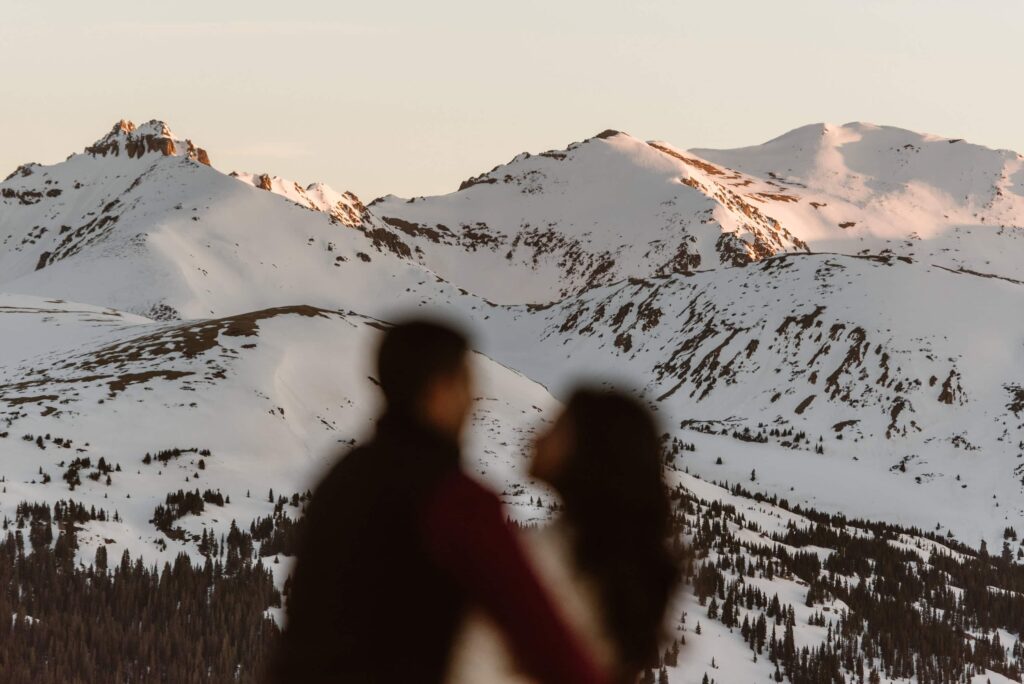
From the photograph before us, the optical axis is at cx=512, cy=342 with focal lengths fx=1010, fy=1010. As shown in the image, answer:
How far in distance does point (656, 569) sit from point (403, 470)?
720 cm

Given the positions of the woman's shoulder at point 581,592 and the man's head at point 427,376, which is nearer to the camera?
the man's head at point 427,376

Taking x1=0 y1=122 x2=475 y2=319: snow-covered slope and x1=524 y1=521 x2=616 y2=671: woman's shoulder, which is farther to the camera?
x1=0 y1=122 x2=475 y2=319: snow-covered slope

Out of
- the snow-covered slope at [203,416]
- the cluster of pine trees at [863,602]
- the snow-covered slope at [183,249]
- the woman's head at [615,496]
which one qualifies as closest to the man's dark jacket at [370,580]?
the woman's head at [615,496]

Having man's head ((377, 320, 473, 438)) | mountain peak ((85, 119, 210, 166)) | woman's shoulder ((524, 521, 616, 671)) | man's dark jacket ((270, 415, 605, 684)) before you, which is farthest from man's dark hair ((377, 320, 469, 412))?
mountain peak ((85, 119, 210, 166))

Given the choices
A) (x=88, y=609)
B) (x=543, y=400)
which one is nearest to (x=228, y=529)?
(x=88, y=609)

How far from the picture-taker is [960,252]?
16612cm

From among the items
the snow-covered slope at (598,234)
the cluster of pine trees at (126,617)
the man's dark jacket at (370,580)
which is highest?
the man's dark jacket at (370,580)

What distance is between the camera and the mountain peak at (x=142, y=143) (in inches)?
6206

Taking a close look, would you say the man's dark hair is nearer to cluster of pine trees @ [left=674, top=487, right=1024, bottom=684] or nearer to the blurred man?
the blurred man

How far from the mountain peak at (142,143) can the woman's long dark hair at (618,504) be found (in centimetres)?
15302

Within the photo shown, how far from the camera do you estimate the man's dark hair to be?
5348 millimetres

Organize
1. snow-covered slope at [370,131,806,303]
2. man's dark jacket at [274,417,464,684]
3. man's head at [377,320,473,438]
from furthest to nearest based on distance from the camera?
snow-covered slope at [370,131,806,303] < man's head at [377,320,473,438] < man's dark jacket at [274,417,464,684]

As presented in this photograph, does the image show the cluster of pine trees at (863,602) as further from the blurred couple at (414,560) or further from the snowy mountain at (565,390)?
the blurred couple at (414,560)

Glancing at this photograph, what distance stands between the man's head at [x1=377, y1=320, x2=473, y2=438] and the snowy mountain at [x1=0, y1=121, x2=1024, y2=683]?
1.28 metres
